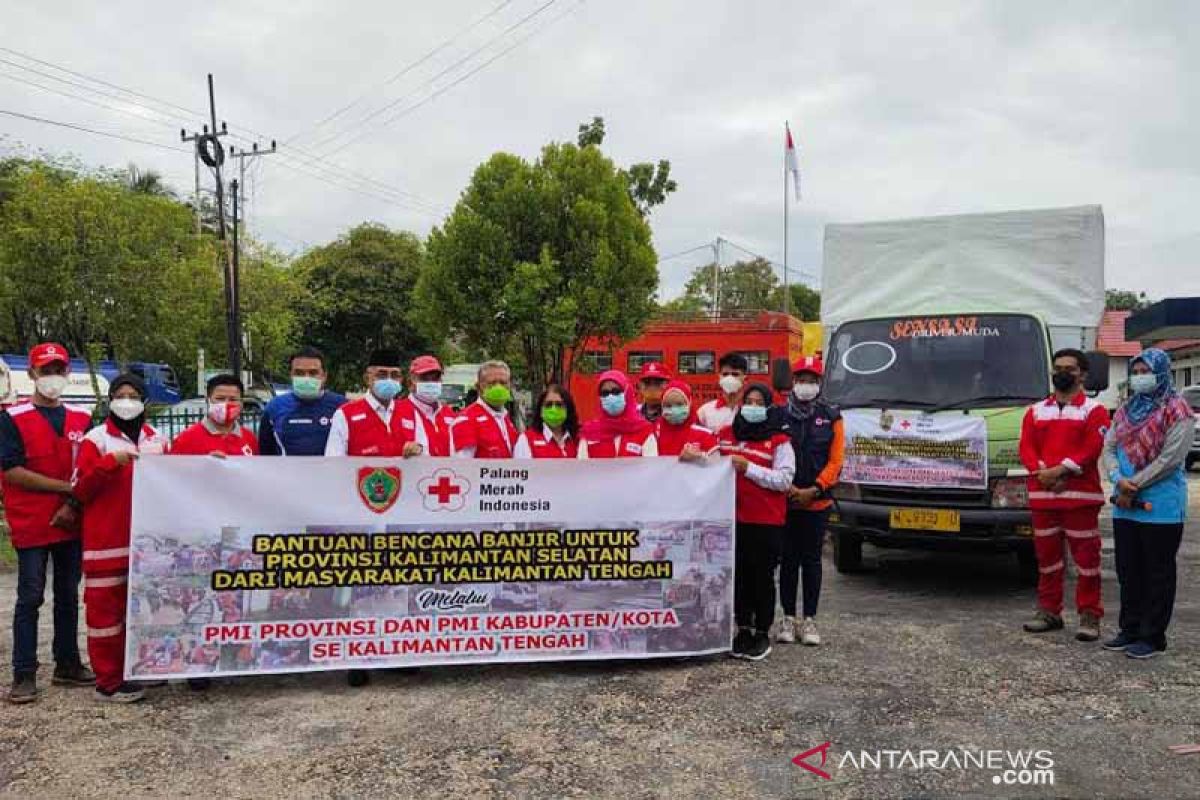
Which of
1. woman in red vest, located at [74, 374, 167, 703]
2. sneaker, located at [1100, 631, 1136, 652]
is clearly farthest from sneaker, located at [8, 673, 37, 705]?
sneaker, located at [1100, 631, 1136, 652]

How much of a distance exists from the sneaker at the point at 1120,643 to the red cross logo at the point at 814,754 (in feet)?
7.86

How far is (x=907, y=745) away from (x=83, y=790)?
3330 millimetres

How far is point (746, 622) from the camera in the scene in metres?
5.13

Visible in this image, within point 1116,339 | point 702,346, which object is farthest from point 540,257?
point 1116,339

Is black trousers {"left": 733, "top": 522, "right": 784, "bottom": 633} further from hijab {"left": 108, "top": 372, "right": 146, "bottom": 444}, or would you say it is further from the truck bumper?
hijab {"left": 108, "top": 372, "right": 146, "bottom": 444}

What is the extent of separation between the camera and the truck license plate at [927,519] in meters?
6.11

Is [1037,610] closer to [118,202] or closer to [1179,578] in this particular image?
[1179,578]

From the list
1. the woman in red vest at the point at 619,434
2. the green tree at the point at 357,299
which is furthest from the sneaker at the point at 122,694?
the green tree at the point at 357,299

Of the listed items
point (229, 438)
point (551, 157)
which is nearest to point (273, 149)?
point (551, 157)

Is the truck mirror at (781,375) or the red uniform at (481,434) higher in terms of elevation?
the truck mirror at (781,375)

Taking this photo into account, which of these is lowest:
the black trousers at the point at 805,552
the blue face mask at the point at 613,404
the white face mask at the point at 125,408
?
the black trousers at the point at 805,552

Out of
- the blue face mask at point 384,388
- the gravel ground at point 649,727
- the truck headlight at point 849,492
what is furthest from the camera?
the truck headlight at point 849,492

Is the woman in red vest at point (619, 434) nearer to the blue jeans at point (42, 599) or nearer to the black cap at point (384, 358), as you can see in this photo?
the black cap at point (384, 358)

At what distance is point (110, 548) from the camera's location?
4348 millimetres
